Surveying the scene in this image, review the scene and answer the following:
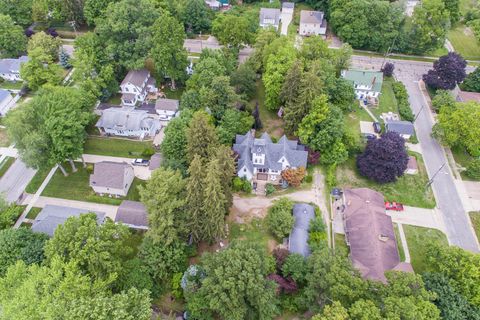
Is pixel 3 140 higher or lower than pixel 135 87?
lower

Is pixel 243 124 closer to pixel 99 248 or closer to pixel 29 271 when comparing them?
pixel 99 248

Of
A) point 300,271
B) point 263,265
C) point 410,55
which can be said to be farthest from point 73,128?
point 410,55

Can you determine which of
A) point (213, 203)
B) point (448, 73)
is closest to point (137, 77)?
point (213, 203)

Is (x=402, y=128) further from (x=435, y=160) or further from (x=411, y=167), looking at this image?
(x=411, y=167)

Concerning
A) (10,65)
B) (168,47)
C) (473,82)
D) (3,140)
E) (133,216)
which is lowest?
(3,140)

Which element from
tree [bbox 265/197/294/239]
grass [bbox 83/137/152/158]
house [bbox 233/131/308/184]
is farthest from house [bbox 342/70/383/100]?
grass [bbox 83/137/152/158]
